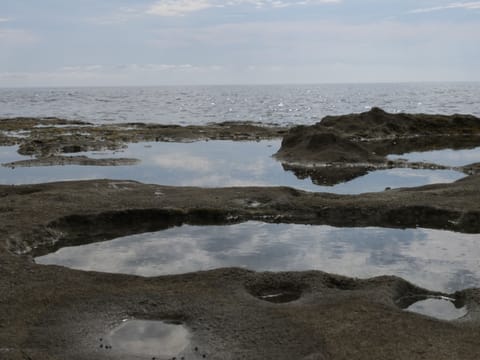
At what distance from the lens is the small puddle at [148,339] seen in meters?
11.2

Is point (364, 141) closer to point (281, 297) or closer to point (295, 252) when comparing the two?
point (295, 252)

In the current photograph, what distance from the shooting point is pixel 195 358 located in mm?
10828

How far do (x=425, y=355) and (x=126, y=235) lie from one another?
41.5 ft

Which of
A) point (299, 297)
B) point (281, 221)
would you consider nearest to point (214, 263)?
point (299, 297)

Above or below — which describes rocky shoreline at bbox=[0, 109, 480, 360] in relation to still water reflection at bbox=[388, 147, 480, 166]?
above

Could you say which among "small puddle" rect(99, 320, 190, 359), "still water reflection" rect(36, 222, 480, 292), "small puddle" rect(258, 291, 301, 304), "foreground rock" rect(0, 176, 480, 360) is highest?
"foreground rock" rect(0, 176, 480, 360)

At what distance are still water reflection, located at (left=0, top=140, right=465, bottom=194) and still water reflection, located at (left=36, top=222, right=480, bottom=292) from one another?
8.96 metres

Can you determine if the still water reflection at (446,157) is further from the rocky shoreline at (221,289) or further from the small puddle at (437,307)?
the small puddle at (437,307)

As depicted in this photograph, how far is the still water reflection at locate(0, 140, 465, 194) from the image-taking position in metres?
31.5

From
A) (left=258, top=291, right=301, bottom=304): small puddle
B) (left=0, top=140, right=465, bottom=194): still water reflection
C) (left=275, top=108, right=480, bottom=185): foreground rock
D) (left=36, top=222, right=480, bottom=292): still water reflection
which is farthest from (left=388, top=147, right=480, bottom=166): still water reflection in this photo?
(left=258, top=291, right=301, bottom=304): small puddle

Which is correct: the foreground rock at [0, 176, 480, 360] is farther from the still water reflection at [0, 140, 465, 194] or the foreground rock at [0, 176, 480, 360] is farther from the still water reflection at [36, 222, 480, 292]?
the still water reflection at [0, 140, 465, 194]

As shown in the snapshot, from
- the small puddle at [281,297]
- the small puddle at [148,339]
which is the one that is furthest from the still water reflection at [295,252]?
the small puddle at [148,339]

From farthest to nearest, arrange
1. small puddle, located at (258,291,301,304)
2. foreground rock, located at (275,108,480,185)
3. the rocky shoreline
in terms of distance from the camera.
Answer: foreground rock, located at (275,108,480,185), small puddle, located at (258,291,301,304), the rocky shoreline

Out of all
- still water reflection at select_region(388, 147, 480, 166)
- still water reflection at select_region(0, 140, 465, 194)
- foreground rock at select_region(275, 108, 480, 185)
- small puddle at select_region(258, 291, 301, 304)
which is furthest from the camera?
still water reflection at select_region(388, 147, 480, 166)
